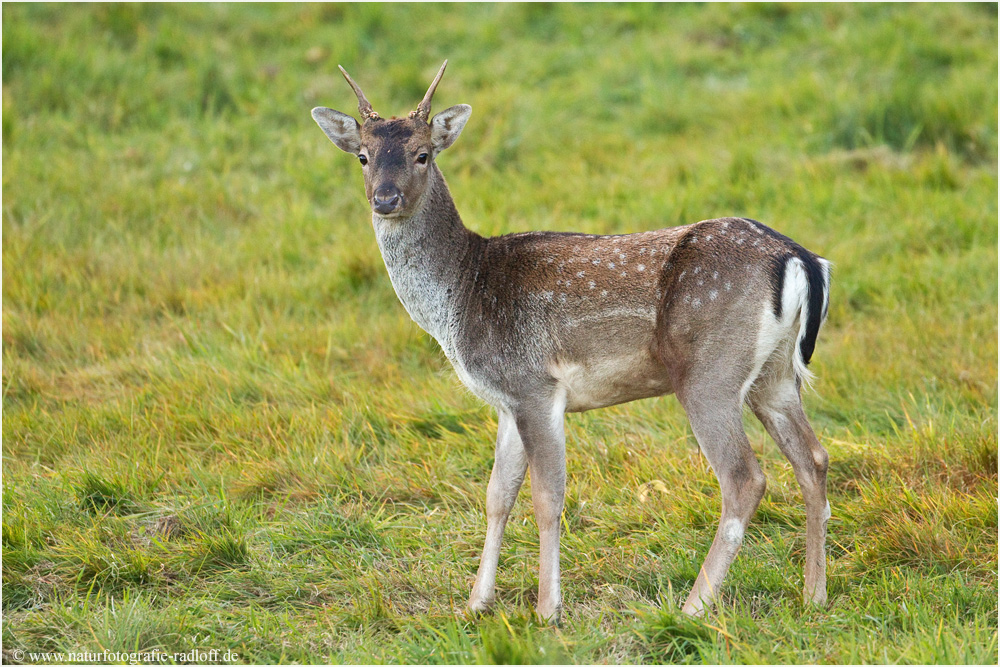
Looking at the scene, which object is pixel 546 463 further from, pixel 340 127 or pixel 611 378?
pixel 340 127

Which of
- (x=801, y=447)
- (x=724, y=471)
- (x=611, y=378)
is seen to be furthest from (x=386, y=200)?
(x=801, y=447)

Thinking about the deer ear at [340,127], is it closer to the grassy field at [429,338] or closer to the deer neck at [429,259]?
the deer neck at [429,259]

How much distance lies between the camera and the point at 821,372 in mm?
5930

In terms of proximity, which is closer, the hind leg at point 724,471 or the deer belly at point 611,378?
the hind leg at point 724,471

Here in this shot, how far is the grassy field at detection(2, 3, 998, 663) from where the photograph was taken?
416cm

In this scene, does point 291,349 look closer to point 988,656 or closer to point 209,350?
point 209,350

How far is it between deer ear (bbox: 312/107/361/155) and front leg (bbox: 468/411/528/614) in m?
1.40

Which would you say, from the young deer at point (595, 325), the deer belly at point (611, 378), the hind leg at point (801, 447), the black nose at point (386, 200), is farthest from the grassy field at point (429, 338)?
the black nose at point (386, 200)

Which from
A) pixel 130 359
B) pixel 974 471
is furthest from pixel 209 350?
pixel 974 471

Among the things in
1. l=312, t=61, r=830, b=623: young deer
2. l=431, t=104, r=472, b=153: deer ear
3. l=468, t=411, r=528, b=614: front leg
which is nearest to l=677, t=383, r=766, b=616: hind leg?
l=312, t=61, r=830, b=623: young deer

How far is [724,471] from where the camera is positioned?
3977mm

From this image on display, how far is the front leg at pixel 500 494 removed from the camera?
14.1 ft

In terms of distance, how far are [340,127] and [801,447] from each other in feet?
8.01

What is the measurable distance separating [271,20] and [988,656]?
30.9 feet
